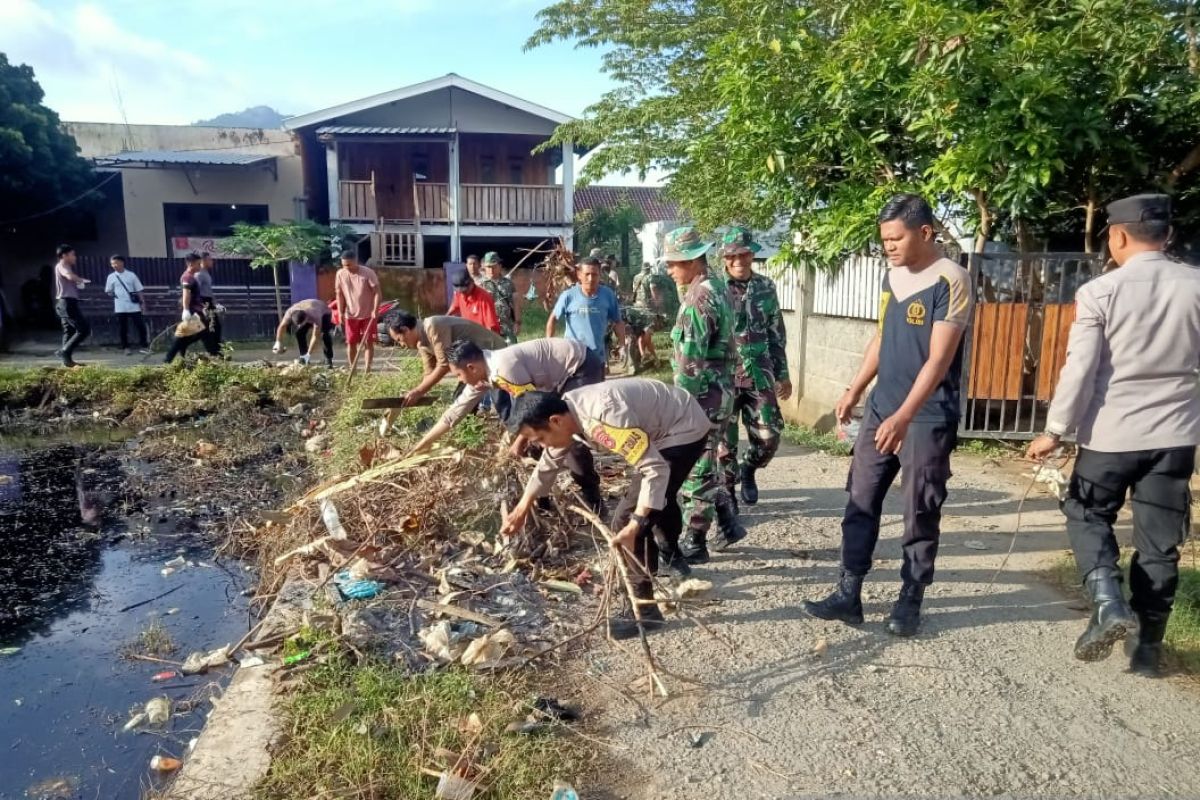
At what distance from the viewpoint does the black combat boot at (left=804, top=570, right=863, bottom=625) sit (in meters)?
3.61

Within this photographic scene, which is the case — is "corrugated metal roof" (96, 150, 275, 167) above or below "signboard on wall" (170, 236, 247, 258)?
above

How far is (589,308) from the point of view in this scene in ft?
22.0

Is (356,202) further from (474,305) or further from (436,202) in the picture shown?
(474,305)

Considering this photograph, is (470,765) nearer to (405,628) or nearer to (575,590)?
(405,628)

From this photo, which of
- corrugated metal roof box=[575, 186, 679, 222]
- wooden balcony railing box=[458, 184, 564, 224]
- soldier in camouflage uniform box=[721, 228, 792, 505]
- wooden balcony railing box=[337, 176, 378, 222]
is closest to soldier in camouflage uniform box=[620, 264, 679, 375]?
soldier in camouflage uniform box=[721, 228, 792, 505]

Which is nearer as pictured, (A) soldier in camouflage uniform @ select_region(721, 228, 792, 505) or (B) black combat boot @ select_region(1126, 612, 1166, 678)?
(B) black combat boot @ select_region(1126, 612, 1166, 678)

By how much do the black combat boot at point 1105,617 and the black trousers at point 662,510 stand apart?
63.2 inches

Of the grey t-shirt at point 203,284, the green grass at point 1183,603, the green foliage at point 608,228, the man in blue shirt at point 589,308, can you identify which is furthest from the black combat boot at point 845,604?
the green foliage at point 608,228

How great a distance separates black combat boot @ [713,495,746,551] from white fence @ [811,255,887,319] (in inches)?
128

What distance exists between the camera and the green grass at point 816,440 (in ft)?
22.8

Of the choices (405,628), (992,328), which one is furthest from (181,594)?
(992,328)

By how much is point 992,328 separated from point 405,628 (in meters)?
5.14

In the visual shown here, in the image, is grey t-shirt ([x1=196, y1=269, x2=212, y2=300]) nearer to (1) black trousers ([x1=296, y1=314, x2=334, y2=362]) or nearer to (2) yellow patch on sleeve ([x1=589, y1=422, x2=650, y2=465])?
(1) black trousers ([x1=296, y1=314, x2=334, y2=362])

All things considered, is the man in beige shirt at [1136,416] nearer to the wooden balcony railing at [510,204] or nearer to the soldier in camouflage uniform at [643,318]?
the soldier in camouflage uniform at [643,318]
